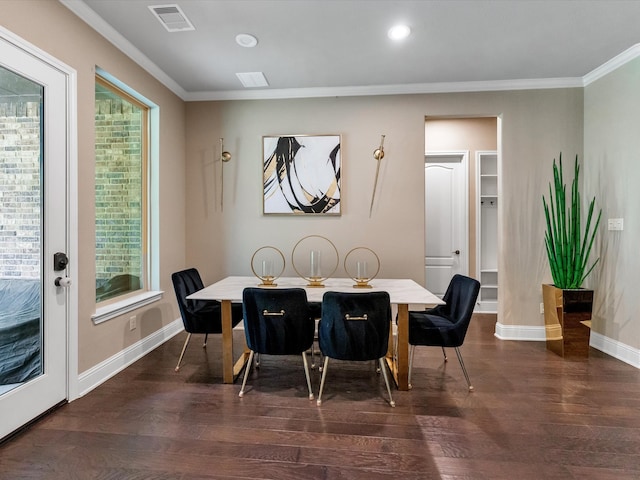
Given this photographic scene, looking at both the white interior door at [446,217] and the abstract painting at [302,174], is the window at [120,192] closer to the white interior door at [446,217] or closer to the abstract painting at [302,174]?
the abstract painting at [302,174]

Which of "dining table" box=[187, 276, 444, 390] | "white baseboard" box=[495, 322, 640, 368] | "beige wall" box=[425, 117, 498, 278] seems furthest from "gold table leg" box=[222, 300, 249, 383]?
"beige wall" box=[425, 117, 498, 278]

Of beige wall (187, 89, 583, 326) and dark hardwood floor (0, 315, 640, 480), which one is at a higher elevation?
beige wall (187, 89, 583, 326)

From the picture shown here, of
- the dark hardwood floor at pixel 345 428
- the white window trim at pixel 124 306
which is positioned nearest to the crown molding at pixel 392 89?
the white window trim at pixel 124 306

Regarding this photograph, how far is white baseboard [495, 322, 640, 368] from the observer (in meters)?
3.07

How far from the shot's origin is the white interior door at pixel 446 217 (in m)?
4.84

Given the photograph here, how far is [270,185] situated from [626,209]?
3.44 metres

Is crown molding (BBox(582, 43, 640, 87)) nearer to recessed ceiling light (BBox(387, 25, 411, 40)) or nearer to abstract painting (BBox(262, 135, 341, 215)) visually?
recessed ceiling light (BBox(387, 25, 411, 40))

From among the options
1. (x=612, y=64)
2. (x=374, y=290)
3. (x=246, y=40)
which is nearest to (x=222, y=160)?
(x=246, y=40)

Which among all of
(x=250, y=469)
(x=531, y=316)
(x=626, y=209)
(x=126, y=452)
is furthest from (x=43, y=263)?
(x=626, y=209)

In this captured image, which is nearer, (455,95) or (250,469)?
(250,469)

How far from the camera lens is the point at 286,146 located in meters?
3.95

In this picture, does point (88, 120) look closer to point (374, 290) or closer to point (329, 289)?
point (329, 289)

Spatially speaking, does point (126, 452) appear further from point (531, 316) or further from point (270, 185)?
point (531, 316)

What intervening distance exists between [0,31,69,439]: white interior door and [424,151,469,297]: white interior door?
163 inches
